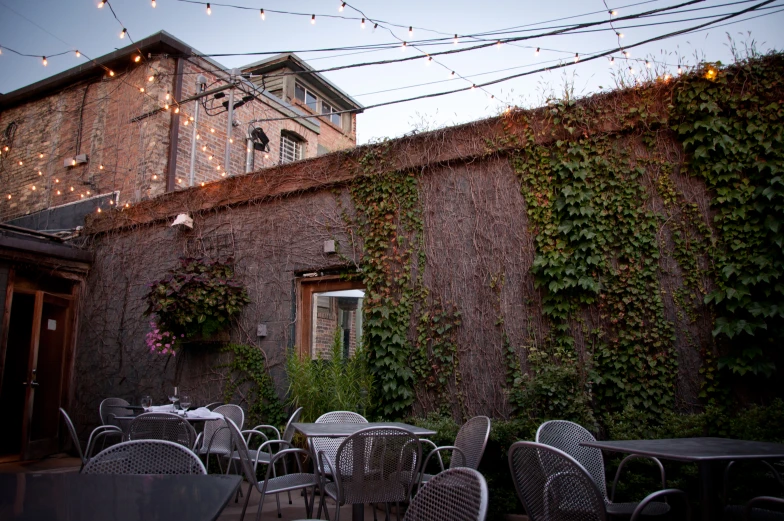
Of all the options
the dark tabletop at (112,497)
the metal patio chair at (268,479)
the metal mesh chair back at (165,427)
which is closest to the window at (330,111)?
the metal mesh chair back at (165,427)

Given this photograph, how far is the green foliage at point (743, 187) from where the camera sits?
365cm

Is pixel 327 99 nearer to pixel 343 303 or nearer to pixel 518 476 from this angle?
pixel 343 303

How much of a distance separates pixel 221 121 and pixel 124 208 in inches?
128

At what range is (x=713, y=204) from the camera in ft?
13.0

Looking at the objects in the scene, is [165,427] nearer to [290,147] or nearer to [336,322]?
[336,322]

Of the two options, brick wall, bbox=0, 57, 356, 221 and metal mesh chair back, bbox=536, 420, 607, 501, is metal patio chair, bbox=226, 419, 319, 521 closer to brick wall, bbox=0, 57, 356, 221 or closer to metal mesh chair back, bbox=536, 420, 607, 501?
metal mesh chair back, bbox=536, 420, 607, 501

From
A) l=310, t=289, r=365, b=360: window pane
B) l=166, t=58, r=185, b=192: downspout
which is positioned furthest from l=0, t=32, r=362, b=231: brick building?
l=310, t=289, r=365, b=360: window pane

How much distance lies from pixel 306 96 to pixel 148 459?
13.3 m

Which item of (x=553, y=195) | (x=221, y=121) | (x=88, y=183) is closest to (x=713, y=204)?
(x=553, y=195)

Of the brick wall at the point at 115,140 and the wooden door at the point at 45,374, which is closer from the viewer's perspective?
the wooden door at the point at 45,374

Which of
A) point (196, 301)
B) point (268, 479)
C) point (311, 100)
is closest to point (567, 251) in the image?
point (268, 479)

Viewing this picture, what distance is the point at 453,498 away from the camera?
138cm

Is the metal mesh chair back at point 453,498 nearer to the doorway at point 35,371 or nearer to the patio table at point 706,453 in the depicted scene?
the patio table at point 706,453

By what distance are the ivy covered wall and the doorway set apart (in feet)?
10.5
